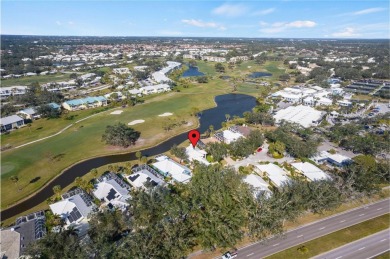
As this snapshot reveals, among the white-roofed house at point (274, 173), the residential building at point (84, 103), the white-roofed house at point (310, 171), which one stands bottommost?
the white-roofed house at point (274, 173)

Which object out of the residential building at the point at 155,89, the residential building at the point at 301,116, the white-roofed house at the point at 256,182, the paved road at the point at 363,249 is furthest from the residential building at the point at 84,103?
the paved road at the point at 363,249

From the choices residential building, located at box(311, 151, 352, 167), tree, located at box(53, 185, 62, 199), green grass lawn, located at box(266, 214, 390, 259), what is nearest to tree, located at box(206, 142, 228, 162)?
residential building, located at box(311, 151, 352, 167)

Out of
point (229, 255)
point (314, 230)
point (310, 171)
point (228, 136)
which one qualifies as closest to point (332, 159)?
point (310, 171)

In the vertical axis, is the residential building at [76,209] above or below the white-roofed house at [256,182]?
below

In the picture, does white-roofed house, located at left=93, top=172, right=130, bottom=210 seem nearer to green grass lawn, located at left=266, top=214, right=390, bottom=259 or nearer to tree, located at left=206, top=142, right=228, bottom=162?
tree, located at left=206, top=142, right=228, bottom=162

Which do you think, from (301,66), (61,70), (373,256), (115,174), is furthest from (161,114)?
(301,66)

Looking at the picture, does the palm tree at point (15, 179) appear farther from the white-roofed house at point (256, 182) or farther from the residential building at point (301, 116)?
the residential building at point (301, 116)
